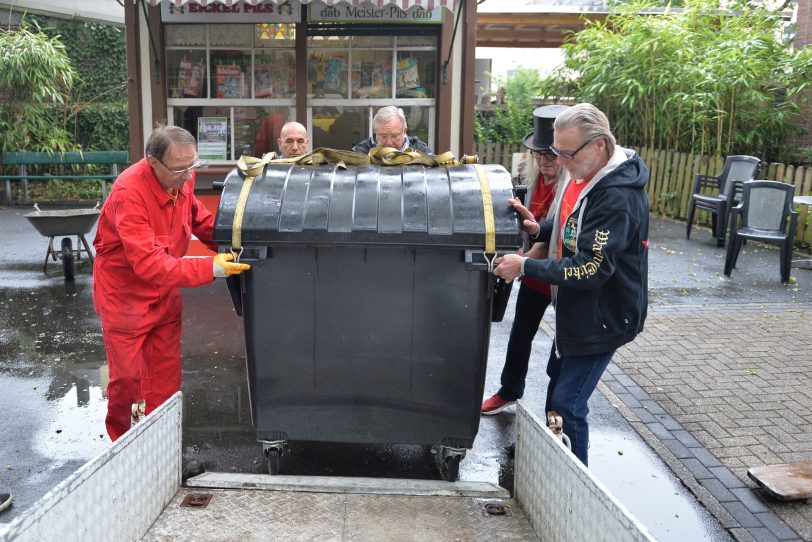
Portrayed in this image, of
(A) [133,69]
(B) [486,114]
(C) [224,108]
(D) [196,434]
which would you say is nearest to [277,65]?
(C) [224,108]

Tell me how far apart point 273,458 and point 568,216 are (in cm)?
170

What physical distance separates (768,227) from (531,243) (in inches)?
213

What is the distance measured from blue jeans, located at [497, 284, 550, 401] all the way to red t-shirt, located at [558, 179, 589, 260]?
29.4 inches

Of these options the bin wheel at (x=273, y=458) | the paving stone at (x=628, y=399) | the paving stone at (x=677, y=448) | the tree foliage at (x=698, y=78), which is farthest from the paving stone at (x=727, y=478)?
the tree foliage at (x=698, y=78)

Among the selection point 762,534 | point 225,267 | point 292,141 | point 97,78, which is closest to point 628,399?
point 762,534

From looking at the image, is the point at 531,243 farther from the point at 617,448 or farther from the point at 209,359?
the point at 209,359

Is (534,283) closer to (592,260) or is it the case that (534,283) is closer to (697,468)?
(592,260)

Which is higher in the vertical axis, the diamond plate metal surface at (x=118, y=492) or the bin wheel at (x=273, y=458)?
the diamond plate metal surface at (x=118, y=492)

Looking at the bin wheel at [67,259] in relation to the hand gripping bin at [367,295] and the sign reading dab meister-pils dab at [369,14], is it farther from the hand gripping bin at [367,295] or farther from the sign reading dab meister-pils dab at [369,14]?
the hand gripping bin at [367,295]

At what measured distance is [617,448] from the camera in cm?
406

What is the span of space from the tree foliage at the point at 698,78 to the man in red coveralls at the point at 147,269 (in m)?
9.10

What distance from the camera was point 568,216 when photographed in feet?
10.0

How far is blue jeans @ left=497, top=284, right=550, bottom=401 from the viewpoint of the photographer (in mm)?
3994

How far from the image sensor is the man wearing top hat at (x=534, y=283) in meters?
3.72
